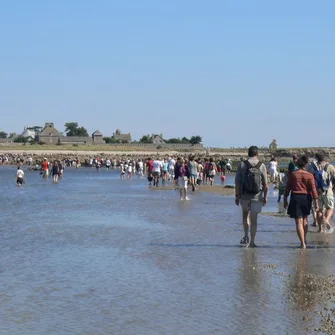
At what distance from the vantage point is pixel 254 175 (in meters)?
12.8

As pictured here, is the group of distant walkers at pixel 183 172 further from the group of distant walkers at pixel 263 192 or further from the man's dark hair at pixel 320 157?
the group of distant walkers at pixel 263 192

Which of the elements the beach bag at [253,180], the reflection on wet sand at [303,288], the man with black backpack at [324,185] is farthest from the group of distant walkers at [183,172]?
the reflection on wet sand at [303,288]

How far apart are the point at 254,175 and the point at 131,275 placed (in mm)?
3457

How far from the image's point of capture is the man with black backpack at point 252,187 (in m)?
12.8

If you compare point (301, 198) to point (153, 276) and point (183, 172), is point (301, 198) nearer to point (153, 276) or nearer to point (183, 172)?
point (153, 276)

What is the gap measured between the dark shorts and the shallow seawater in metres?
0.63

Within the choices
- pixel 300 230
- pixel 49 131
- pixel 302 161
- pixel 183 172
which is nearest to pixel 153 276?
pixel 300 230

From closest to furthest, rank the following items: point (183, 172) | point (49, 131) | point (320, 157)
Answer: point (320, 157) → point (183, 172) → point (49, 131)

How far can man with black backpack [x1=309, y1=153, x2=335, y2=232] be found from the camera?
49.2ft

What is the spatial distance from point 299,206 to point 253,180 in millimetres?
867

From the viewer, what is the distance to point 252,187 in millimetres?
12781

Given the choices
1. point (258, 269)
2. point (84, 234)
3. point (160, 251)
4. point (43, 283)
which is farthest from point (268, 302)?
point (84, 234)

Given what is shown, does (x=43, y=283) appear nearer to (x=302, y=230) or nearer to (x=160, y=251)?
(x=160, y=251)

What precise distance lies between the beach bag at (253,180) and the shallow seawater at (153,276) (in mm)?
995
